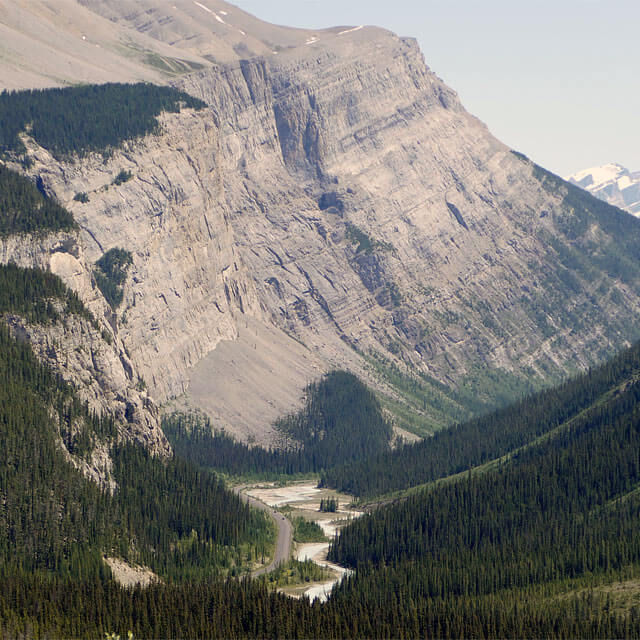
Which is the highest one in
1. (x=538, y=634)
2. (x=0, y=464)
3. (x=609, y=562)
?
(x=0, y=464)

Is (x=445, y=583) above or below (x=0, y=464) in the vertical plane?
below

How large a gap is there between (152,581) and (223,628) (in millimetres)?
28561

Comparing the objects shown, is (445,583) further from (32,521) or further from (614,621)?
(32,521)

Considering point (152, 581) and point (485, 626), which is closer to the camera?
point (485, 626)

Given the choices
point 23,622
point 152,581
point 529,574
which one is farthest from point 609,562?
→ point 23,622

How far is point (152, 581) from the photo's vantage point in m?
191

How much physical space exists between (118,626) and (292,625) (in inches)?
799

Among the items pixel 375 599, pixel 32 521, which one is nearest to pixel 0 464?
pixel 32 521

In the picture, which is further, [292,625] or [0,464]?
[0,464]

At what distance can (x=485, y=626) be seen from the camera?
164 m

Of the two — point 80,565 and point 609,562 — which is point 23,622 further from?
point 609,562

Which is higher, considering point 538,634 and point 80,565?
point 80,565

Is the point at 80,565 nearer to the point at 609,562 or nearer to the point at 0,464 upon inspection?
the point at 0,464

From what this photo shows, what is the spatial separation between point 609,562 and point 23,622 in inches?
3105
